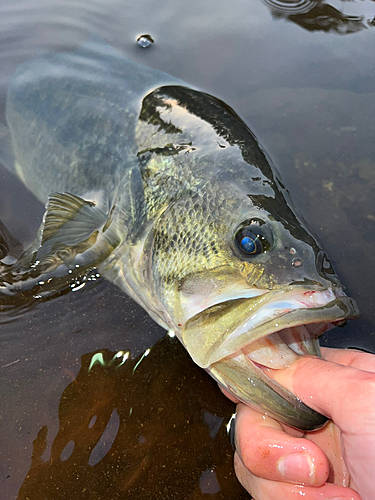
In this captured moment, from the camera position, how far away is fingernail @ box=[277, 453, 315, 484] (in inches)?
55.4

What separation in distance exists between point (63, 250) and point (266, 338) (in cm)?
155

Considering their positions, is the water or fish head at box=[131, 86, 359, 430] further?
the water

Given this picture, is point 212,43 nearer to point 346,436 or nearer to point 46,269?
point 46,269

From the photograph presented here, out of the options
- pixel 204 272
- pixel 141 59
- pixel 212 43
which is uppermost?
pixel 212 43

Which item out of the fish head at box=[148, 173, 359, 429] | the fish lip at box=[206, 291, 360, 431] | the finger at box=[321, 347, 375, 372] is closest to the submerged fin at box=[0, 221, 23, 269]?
the fish head at box=[148, 173, 359, 429]

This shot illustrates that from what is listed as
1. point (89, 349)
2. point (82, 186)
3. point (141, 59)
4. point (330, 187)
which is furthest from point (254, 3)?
point (89, 349)

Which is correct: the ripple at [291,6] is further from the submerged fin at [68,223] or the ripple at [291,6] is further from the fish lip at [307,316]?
the fish lip at [307,316]

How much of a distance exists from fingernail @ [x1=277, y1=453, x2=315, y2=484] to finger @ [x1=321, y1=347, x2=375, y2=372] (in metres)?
0.49

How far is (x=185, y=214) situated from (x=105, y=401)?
1.16 m

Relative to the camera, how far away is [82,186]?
8.70 ft

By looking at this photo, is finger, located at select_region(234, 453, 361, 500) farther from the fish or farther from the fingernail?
the fish

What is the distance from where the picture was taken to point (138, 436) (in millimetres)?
2039

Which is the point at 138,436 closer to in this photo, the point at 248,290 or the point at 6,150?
the point at 248,290

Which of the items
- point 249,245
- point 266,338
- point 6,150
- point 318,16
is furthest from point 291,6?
point 266,338
